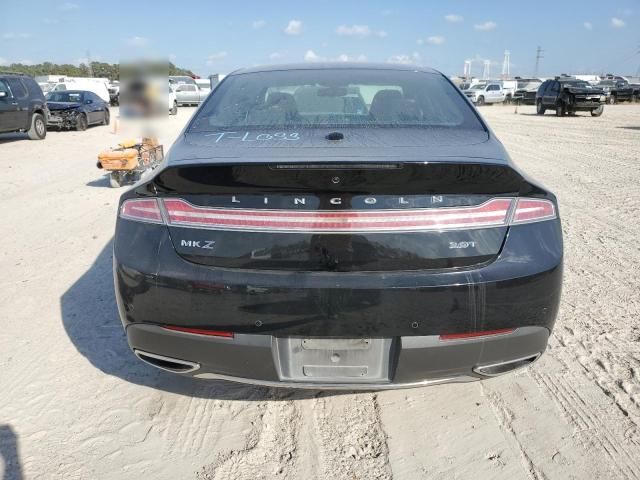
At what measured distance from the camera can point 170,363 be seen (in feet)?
7.39

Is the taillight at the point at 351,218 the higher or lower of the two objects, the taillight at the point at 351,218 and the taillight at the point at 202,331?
the higher

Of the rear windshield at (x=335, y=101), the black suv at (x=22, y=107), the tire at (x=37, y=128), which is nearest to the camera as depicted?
the rear windshield at (x=335, y=101)

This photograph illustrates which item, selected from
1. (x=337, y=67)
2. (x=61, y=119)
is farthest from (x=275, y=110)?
(x=61, y=119)

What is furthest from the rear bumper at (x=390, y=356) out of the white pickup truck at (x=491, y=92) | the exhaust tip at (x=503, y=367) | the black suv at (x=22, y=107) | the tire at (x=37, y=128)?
the white pickup truck at (x=491, y=92)

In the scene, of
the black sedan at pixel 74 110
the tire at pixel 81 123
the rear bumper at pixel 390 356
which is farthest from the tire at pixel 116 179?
the tire at pixel 81 123

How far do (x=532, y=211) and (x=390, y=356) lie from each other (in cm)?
84

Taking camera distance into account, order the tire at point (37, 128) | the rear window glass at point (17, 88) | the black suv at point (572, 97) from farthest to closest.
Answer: the black suv at point (572, 97) → the tire at point (37, 128) → the rear window glass at point (17, 88)

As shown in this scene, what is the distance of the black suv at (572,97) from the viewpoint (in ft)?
78.0

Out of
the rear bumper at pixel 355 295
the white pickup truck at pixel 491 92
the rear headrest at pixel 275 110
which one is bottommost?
the white pickup truck at pixel 491 92

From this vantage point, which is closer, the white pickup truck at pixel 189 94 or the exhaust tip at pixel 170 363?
the exhaust tip at pixel 170 363

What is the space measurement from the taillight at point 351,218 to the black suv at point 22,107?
13.9 metres

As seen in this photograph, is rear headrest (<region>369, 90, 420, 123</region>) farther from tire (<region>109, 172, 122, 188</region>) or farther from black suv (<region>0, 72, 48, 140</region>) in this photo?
black suv (<region>0, 72, 48, 140</region>)

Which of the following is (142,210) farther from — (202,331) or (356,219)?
(356,219)

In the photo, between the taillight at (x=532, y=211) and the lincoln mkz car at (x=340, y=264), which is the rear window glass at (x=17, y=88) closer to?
the lincoln mkz car at (x=340, y=264)
